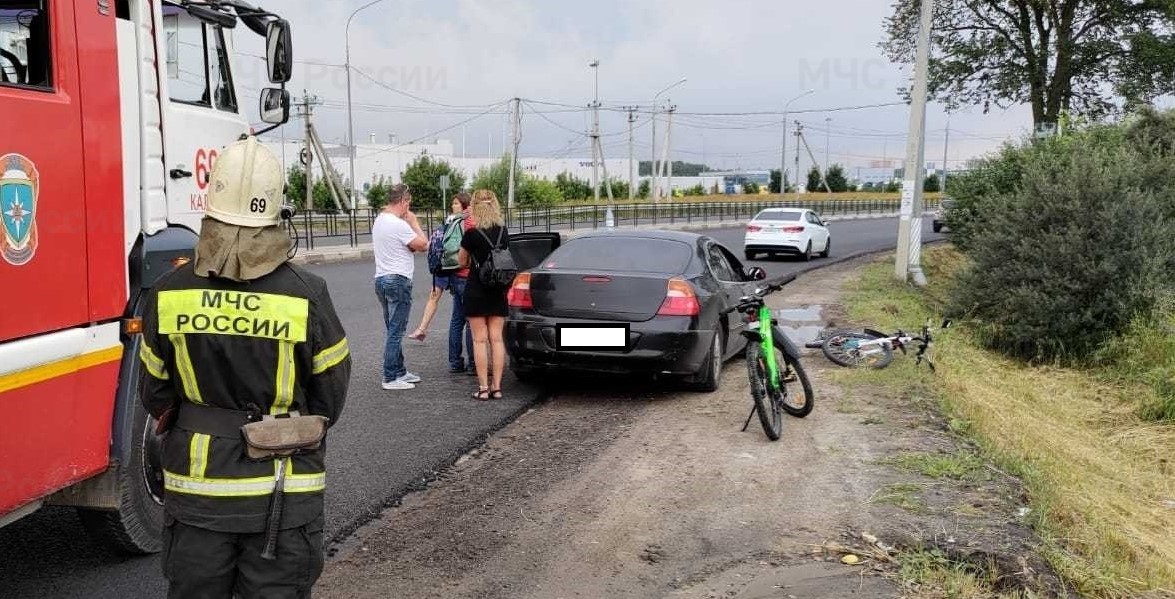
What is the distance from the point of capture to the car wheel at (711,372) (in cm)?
775

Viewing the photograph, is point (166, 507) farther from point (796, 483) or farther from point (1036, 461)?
point (1036, 461)

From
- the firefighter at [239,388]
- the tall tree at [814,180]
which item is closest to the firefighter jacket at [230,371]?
the firefighter at [239,388]

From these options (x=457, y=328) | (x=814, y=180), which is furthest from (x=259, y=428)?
(x=814, y=180)

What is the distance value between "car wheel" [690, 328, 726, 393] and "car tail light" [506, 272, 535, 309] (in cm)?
145

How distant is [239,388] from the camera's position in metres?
2.65

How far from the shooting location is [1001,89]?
33.9 metres

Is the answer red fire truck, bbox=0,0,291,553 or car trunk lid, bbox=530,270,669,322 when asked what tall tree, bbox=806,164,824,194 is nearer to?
car trunk lid, bbox=530,270,669,322

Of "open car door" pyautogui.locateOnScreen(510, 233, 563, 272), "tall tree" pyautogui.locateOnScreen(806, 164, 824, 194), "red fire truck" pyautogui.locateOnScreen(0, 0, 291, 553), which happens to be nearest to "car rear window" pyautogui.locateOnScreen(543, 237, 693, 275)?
"open car door" pyautogui.locateOnScreen(510, 233, 563, 272)

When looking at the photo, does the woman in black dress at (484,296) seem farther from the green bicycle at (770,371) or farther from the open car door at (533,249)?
the green bicycle at (770,371)

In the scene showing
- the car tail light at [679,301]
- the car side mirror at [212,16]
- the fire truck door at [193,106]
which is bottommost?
the car tail light at [679,301]

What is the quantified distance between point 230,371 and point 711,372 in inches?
219

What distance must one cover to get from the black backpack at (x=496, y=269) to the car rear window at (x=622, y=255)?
0.50m

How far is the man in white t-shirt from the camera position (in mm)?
7738

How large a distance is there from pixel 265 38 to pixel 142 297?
80.0 inches
